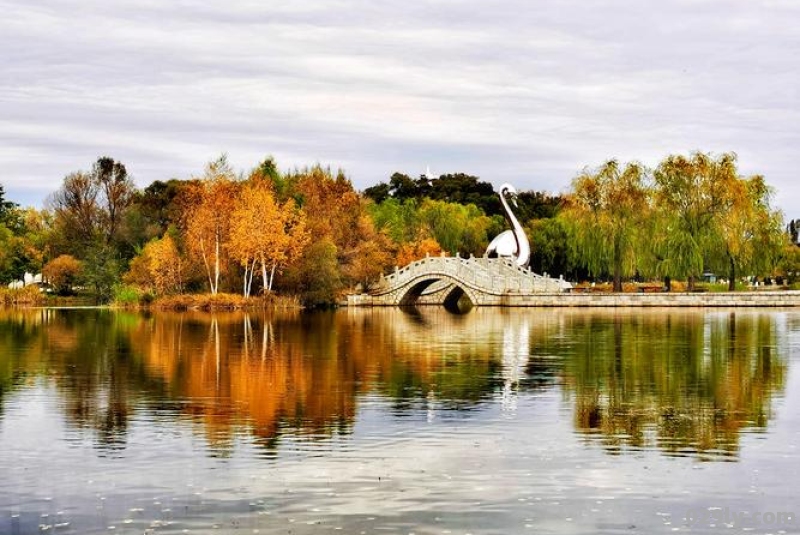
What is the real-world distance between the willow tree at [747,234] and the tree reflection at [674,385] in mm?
24515

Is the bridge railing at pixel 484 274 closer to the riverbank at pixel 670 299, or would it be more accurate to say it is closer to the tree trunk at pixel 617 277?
the riverbank at pixel 670 299

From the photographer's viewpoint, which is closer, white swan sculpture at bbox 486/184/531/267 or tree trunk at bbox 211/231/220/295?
tree trunk at bbox 211/231/220/295

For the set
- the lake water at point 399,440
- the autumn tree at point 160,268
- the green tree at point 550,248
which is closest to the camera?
the lake water at point 399,440

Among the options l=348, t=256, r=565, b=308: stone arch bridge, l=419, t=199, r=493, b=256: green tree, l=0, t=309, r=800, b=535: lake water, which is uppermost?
l=419, t=199, r=493, b=256: green tree

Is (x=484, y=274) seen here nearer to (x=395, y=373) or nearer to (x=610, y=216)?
(x=610, y=216)

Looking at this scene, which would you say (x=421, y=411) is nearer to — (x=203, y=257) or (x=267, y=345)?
(x=267, y=345)

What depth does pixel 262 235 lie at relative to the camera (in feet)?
209

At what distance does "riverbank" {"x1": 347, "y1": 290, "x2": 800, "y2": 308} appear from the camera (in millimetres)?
63688

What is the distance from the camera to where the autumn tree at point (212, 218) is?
2549 inches

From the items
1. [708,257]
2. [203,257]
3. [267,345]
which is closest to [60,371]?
[267,345]

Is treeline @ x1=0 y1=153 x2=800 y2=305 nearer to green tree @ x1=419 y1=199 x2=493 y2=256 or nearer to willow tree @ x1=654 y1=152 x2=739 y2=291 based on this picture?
willow tree @ x1=654 y1=152 x2=739 y2=291

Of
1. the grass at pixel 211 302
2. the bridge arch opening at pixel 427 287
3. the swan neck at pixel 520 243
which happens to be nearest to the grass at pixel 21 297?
the grass at pixel 211 302

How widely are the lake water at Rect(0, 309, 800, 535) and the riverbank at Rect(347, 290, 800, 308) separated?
1195 inches

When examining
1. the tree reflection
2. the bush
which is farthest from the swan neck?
the tree reflection
